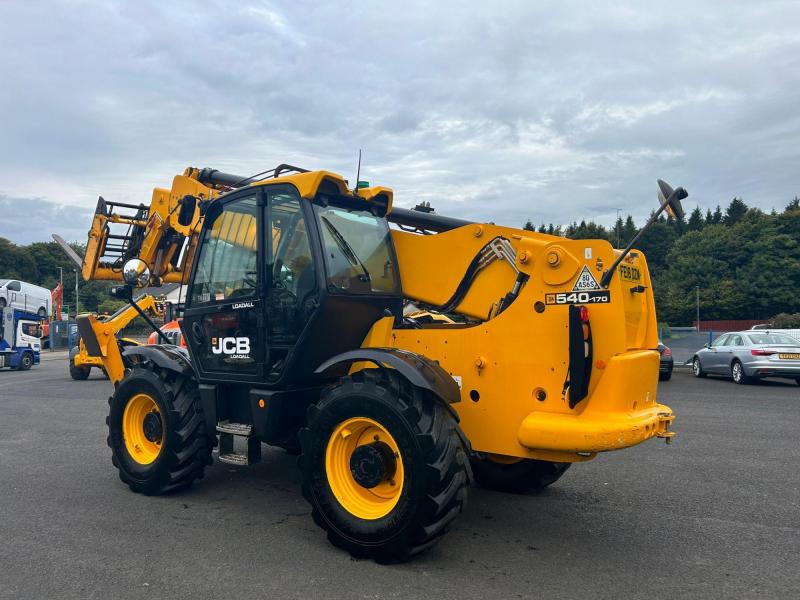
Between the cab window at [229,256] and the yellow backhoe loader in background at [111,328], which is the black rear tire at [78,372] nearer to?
the yellow backhoe loader in background at [111,328]

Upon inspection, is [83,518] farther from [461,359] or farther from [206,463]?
[461,359]

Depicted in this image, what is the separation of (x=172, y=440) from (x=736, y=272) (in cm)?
6204

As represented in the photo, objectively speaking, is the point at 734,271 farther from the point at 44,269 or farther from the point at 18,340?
the point at 44,269

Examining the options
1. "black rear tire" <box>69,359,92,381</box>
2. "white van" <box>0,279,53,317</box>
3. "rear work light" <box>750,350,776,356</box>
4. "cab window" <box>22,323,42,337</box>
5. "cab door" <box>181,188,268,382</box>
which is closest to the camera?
"cab door" <box>181,188,268,382</box>

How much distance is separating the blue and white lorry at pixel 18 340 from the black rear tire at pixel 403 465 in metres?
23.6

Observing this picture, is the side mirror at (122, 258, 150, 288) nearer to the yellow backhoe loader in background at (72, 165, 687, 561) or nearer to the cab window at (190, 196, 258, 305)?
the yellow backhoe loader in background at (72, 165, 687, 561)

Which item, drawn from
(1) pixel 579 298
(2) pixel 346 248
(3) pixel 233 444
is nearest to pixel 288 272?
(2) pixel 346 248

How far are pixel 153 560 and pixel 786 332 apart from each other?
1727 cm

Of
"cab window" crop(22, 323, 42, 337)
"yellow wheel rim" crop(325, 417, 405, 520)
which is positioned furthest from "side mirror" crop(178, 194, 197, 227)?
"cab window" crop(22, 323, 42, 337)

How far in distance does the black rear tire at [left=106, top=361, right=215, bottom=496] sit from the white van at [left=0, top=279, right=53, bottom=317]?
22629mm

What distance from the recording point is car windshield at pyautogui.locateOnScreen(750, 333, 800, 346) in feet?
52.4

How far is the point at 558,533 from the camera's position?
4773mm

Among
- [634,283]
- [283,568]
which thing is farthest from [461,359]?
[283,568]

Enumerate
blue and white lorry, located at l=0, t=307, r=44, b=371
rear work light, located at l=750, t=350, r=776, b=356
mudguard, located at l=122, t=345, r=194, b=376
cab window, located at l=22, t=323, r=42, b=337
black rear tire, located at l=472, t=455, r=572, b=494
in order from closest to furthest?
black rear tire, located at l=472, t=455, r=572, b=494 → mudguard, located at l=122, t=345, r=194, b=376 → rear work light, located at l=750, t=350, r=776, b=356 → blue and white lorry, located at l=0, t=307, r=44, b=371 → cab window, located at l=22, t=323, r=42, b=337
